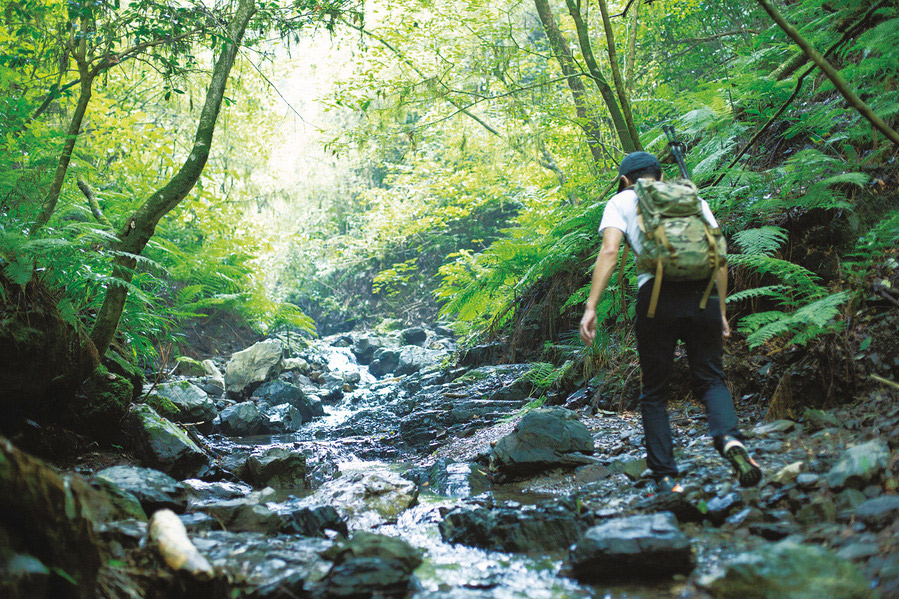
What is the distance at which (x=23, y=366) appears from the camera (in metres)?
4.15

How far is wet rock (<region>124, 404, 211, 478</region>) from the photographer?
5.18m

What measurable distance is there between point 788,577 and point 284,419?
26.3 ft

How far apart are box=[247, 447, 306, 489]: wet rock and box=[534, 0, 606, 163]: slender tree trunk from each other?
252 inches

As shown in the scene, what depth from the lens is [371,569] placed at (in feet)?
7.92

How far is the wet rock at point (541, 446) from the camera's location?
14.7ft

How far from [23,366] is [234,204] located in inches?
460

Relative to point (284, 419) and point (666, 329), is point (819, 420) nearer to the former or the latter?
point (666, 329)

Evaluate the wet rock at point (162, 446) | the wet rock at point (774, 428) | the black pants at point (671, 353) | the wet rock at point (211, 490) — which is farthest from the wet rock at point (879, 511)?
the wet rock at point (162, 446)

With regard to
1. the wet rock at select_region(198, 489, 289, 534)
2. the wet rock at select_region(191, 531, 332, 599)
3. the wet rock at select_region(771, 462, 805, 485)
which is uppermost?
the wet rock at select_region(198, 489, 289, 534)

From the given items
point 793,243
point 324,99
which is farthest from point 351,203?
point 793,243

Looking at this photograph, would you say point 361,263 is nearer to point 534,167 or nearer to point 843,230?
point 534,167

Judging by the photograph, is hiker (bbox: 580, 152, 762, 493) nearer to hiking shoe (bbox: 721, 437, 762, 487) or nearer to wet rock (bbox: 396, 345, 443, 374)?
hiking shoe (bbox: 721, 437, 762, 487)

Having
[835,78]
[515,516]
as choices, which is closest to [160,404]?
[515,516]

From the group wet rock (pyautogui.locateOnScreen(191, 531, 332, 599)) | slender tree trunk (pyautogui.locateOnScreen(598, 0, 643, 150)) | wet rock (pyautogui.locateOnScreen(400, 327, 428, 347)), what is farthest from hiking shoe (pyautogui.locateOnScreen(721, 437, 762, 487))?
wet rock (pyautogui.locateOnScreen(400, 327, 428, 347))
